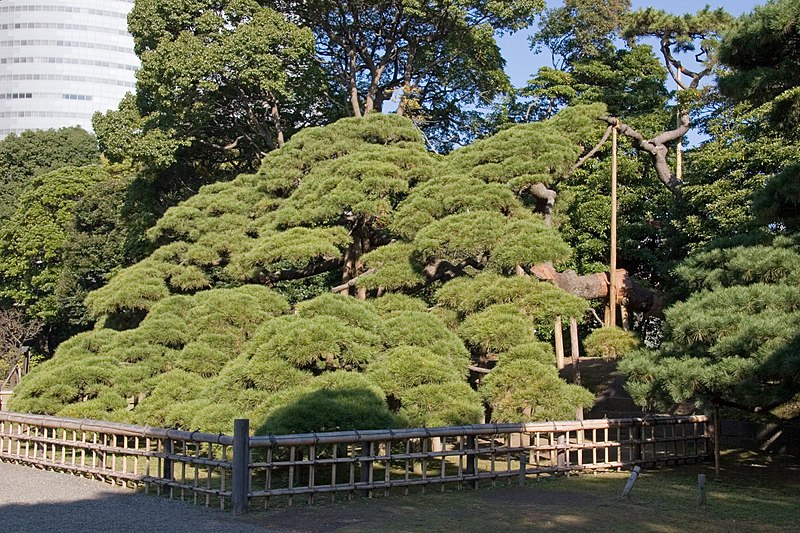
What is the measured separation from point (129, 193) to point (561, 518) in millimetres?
13844

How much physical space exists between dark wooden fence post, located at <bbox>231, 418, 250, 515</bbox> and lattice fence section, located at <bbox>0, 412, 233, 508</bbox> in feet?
0.56

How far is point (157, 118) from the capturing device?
606 inches

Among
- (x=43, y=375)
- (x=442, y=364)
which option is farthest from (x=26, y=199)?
(x=442, y=364)

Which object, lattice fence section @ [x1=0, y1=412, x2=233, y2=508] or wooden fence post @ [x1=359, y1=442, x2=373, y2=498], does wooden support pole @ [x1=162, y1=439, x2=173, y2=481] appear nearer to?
lattice fence section @ [x1=0, y1=412, x2=233, y2=508]

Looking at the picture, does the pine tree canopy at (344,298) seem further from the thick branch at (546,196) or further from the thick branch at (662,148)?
the thick branch at (662,148)

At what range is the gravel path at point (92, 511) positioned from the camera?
5.45m

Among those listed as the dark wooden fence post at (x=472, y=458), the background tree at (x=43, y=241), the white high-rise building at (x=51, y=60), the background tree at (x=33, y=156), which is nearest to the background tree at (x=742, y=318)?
the dark wooden fence post at (x=472, y=458)

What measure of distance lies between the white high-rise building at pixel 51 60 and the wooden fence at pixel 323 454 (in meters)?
55.4

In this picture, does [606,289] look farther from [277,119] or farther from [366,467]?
[277,119]

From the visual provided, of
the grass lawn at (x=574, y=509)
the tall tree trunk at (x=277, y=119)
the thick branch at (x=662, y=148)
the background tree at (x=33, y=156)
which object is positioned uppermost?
the background tree at (x=33, y=156)

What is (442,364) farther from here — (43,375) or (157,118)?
(157,118)

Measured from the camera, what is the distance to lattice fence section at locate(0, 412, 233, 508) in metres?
6.58

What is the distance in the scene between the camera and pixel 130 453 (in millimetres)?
7516

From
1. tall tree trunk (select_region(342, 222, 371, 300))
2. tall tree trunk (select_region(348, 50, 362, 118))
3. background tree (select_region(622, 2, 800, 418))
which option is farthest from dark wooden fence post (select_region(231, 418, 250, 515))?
tall tree trunk (select_region(348, 50, 362, 118))
